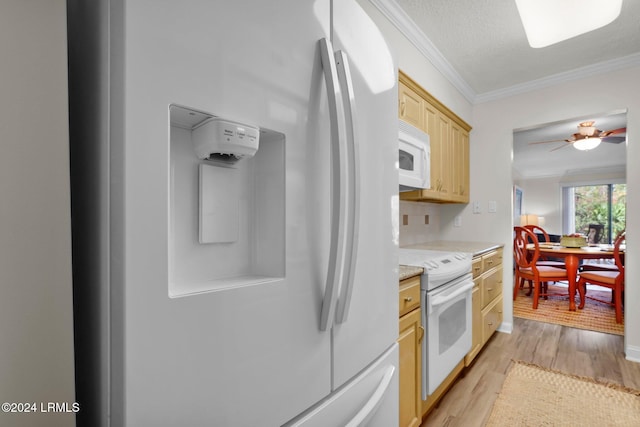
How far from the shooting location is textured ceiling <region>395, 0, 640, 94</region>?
202 centimetres

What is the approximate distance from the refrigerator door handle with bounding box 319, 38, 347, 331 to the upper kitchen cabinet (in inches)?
57.8

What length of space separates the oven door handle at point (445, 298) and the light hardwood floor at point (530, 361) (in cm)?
70

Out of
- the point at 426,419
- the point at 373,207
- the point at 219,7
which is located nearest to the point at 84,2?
the point at 219,7

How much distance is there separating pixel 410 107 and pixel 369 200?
157 centimetres

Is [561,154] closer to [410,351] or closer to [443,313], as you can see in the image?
[443,313]

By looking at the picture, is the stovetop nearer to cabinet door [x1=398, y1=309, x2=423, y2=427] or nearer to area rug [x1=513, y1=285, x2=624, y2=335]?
cabinet door [x1=398, y1=309, x2=423, y2=427]

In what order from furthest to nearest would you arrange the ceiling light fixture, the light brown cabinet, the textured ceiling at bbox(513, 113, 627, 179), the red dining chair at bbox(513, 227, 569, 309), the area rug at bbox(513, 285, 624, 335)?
the textured ceiling at bbox(513, 113, 627, 179), the red dining chair at bbox(513, 227, 569, 309), the area rug at bbox(513, 285, 624, 335), the light brown cabinet, the ceiling light fixture

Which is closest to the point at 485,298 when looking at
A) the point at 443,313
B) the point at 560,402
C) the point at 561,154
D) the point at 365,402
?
the point at 560,402

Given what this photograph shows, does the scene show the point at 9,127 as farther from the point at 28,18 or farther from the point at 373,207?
the point at 373,207

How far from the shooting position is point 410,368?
1439mm

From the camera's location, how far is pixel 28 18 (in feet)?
1.46

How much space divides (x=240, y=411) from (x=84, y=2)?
30.4 inches

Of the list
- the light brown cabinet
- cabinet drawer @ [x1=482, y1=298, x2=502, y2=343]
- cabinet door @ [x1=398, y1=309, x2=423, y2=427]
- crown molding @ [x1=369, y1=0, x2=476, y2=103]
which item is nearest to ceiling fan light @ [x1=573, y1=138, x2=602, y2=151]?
crown molding @ [x1=369, y1=0, x2=476, y2=103]

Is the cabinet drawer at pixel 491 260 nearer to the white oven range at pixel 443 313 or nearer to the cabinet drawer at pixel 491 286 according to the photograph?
the cabinet drawer at pixel 491 286
